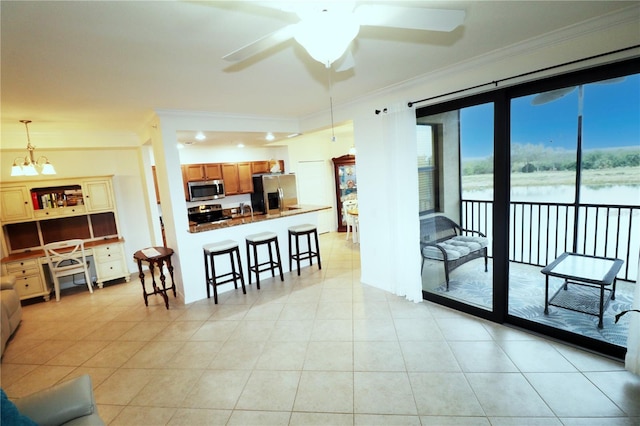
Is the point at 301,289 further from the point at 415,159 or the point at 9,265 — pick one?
the point at 9,265

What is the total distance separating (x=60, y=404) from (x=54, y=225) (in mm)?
4611

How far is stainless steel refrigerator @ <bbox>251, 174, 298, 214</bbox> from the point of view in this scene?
620 cm

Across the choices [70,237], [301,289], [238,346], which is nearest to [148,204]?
[70,237]

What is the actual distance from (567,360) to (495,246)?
1039 mm

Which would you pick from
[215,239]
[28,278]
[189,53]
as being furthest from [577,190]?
[28,278]

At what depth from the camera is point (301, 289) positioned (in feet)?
13.7

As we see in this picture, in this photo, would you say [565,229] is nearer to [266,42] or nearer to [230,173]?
[266,42]

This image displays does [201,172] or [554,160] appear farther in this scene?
[201,172]

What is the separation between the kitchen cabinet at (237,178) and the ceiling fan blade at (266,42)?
5.00m

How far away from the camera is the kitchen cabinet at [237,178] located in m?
6.30

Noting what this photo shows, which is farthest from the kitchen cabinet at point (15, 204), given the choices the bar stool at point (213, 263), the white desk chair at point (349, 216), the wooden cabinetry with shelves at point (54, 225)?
the white desk chair at point (349, 216)

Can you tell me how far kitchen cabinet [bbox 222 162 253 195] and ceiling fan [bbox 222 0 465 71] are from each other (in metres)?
5.31

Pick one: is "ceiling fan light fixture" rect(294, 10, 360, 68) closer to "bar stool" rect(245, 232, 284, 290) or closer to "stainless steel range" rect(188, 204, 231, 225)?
"bar stool" rect(245, 232, 284, 290)

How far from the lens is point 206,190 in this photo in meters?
5.89
